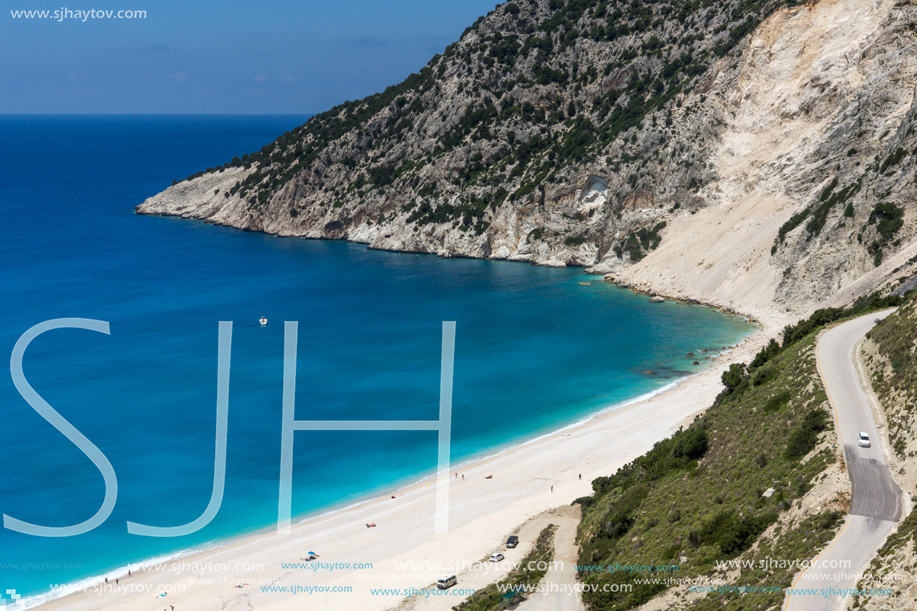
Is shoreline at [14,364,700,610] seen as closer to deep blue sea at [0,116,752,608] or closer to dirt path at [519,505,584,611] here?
deep blue sea at [0,116,752,608]

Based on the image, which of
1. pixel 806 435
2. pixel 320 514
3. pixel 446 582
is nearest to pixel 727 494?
pixel 806 435

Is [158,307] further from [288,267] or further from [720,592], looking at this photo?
[720,592]

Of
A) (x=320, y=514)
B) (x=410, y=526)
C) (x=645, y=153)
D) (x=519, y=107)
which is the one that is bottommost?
(x=320, y=514)

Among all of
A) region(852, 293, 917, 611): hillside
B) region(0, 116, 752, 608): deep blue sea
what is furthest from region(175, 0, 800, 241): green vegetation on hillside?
region(852, 293, 917, 611): hillside

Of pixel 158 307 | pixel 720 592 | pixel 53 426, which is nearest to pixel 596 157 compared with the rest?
pixel 158 307

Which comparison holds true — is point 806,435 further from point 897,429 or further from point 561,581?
point 561,581

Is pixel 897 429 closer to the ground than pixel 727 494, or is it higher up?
higher up

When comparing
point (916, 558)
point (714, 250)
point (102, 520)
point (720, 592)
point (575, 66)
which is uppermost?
point (575, 66)
